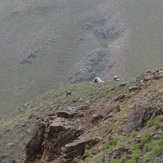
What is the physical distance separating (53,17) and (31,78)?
37493mm

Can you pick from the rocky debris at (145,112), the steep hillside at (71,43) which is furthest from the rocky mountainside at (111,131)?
the steep hillside at (71,43)

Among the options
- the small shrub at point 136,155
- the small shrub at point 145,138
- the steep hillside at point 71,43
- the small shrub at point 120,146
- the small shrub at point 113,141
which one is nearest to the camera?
the small shrub at point 136,155

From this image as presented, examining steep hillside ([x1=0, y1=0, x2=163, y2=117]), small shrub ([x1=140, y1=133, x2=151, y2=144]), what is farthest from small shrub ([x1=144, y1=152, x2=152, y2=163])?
steep hillside ([x1=0, y1=0, x2=163, y2=117])

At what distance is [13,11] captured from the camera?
129875 mm

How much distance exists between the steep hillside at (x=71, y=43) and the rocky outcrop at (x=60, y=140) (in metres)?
46.9

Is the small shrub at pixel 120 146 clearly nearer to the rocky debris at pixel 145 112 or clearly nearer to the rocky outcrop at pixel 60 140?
the rocky debris at pixel 145 112

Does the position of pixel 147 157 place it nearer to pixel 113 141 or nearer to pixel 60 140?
pixel 113 141

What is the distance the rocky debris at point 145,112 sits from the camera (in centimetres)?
1411

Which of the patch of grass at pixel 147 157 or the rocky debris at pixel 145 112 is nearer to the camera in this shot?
the patch of grass at pixel 147 157

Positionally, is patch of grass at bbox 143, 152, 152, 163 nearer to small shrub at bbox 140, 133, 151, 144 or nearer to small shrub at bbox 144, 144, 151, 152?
small shrub at bbox 144, 144, 151, 152

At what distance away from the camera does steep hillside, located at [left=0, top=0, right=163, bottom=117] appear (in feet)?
264

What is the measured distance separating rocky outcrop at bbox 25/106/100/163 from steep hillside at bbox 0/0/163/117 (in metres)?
46.9

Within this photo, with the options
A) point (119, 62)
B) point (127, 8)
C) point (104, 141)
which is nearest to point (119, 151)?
point (104, 141)

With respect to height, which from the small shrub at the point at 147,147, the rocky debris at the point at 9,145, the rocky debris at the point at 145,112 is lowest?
the small shrub at the point at 147,147
